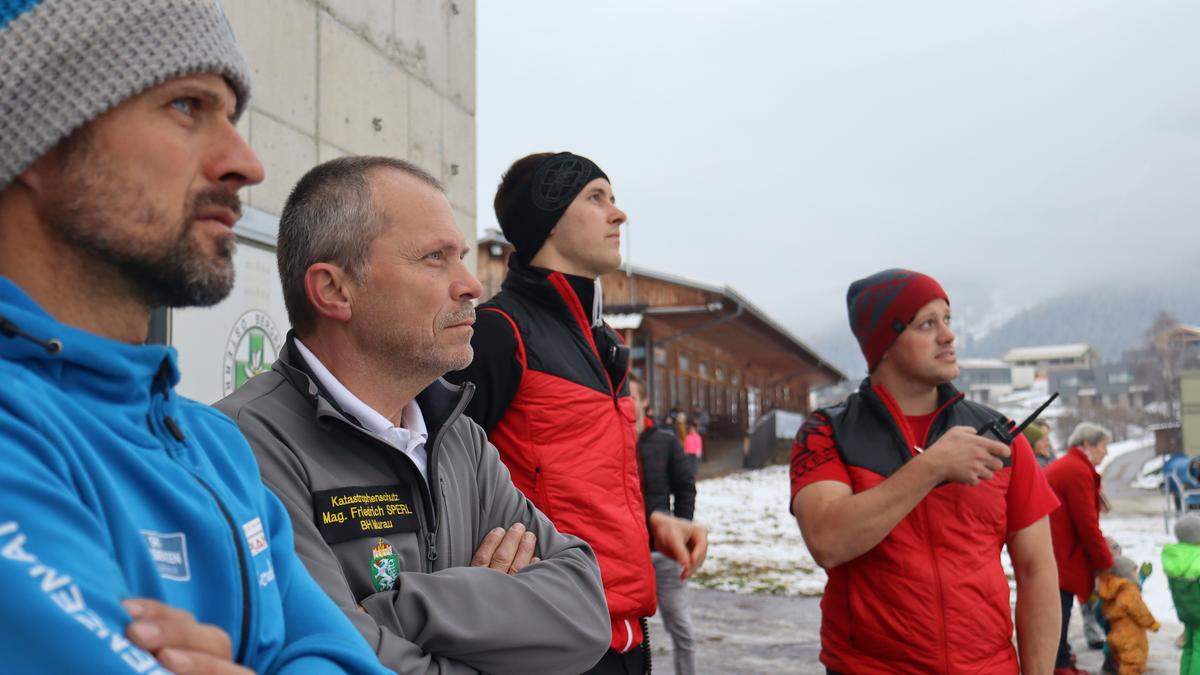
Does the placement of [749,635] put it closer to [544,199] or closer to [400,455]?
[544,199]

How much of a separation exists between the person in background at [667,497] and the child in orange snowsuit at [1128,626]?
134 inches

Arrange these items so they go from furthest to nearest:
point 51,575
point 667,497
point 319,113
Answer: point 667,497, point 319,113, point 51,575

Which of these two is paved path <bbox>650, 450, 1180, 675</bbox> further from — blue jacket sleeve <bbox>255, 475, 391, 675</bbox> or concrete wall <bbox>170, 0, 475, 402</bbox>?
blue jacket sleeve <bbox>255, 475, 391, 675</bbox>

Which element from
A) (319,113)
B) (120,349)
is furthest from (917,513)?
(319,113)

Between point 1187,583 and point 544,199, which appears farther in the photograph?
point 1187,583

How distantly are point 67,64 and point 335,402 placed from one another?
3.08ft

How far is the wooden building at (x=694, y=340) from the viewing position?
75.3ft

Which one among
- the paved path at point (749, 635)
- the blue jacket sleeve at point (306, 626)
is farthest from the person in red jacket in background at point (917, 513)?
the paved path at point (749, 635)

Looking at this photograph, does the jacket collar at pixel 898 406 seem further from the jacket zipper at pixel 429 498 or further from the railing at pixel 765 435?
the railing at pixel 765 435

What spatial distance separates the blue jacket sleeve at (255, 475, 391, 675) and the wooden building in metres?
13.6

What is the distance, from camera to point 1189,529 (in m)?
6.70

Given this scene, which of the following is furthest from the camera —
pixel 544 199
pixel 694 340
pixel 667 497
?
pixel 694 340

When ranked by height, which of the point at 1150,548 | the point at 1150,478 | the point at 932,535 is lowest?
the point at 1150,478

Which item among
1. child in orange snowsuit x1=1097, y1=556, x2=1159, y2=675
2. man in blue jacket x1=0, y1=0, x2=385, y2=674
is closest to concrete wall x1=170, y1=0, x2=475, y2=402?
man in blue jacket x1=0, y1=0, x2=385, y2=674
